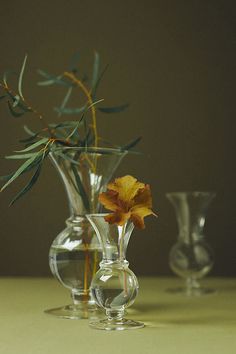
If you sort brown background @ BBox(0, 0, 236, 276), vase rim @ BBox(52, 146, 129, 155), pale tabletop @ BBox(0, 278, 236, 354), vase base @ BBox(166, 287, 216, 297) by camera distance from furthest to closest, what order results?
brown background @ BBox(0, 0, 236, 276) < vase base @ BBox(166, 287, 216, 297) < vase rim @ BBox(52, 146, 129, 155) < pale tabletop @ BBox(0, 278, 236, 354)

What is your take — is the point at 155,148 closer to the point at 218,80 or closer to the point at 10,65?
the point at 218,80

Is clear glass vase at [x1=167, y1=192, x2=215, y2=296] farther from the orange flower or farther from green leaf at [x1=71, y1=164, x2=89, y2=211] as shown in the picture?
the orange flower

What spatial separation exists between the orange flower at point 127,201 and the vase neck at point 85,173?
209mm

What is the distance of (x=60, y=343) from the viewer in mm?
1273

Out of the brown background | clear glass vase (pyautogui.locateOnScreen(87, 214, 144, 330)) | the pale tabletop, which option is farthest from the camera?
the brown background

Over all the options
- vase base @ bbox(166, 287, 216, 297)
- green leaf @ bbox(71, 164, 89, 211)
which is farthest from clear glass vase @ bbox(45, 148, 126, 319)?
vase base @ bbox(166, 287, 216, 297)

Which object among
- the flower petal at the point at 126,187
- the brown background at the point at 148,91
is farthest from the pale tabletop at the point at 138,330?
the brown background at the point at 148,91

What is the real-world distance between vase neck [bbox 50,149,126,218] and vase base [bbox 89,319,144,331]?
0.24 m

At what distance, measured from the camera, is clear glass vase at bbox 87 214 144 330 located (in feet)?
4.36

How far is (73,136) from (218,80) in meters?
1.30

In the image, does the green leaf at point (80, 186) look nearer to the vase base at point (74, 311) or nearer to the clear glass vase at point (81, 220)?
the clear glass vase at point (81, 220)

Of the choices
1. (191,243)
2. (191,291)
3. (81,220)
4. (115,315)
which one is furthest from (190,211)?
(115,315)

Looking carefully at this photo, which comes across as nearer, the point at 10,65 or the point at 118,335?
the point at 118,335

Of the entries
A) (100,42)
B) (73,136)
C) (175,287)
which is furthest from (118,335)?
(100,42)
